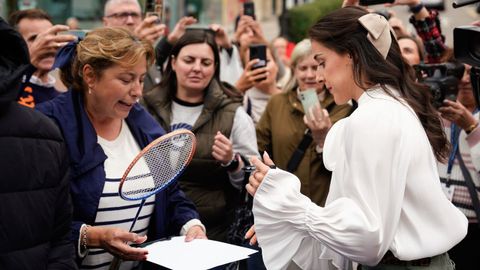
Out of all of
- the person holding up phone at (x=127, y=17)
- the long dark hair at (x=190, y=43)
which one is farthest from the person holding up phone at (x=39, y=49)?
the long dark hair at (x=190, y=43)

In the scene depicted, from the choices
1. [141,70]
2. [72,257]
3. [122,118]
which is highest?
[141,70]

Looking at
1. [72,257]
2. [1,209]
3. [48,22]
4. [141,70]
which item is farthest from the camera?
[48,22]

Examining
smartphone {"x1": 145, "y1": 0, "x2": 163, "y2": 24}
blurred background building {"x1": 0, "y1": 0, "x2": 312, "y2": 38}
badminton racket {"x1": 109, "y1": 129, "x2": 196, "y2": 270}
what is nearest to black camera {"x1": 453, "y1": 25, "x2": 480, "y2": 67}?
badminton racket {"x1": 109, "y1": 129, "x2": 196, "y2": 270}

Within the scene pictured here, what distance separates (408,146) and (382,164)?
0.15 metres

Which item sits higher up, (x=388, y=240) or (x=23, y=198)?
(x=23, y=198)

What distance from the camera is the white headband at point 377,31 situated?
294cm

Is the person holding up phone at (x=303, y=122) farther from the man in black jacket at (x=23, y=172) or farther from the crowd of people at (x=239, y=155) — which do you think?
the man in black jacket at (x=23, y=172)

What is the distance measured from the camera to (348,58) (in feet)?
9.84

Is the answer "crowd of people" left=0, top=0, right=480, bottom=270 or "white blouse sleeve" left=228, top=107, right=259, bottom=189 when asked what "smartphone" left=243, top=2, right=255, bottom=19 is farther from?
"white blouse sleeve" left=228, top=107, right=259, bottom=189

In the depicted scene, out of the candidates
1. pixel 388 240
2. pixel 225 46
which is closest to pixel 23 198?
pixel 388 240

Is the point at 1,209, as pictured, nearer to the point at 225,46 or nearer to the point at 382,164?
the point at 382,164

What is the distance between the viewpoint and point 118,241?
10.5 ft

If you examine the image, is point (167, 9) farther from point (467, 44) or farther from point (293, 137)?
point (467, 44)

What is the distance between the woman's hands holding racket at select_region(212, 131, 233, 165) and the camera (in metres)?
4.35
